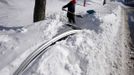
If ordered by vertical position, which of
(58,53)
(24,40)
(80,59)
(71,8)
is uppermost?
(71,8)

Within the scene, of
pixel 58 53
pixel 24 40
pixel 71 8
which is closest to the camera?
pixel 24 40

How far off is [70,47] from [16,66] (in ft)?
6.62

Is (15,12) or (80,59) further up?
(15,12)

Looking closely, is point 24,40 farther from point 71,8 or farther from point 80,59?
point 71,8

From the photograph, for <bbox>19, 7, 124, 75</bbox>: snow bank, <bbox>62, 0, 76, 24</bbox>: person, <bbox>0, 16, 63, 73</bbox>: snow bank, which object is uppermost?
<bbox>62, 0, 76, 24</bbox>: person

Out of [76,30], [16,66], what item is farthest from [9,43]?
[76,30]

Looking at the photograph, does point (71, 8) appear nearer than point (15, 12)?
Yes

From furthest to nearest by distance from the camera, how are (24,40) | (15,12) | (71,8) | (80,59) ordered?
(15,12), (71,8), (80,59), (24,40)

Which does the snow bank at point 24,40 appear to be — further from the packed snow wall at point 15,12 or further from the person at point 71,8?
the packed snow wall at point 15,12

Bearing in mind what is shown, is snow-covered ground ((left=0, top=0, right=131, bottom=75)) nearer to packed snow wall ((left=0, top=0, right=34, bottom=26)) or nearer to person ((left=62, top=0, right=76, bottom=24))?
person ((left=62, top=0, right=76, bottom=24))

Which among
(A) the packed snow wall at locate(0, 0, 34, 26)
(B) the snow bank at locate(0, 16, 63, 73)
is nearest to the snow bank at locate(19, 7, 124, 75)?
(B) the snow bank at locate(0, 16, 63, 73)

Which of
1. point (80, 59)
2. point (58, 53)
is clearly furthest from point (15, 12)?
point (58, 53)

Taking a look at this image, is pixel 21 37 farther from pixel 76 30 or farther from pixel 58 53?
pixel 76 30

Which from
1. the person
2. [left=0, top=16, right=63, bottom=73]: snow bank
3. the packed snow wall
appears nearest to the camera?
[left=0, top=16, right=63, bottom=73]: snow bank
